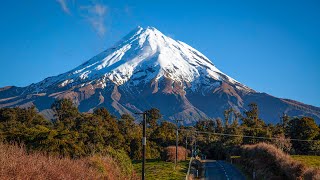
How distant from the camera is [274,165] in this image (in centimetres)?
4500

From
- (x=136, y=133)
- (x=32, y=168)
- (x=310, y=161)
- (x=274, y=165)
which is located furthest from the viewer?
(x=136, y=133)

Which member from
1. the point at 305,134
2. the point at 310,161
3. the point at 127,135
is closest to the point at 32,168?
the point at 310,161

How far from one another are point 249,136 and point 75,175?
2815 inches

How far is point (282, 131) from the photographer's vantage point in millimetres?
83125

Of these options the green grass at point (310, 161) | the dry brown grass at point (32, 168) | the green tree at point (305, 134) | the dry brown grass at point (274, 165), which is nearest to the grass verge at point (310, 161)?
the green grass at point (310, 161)

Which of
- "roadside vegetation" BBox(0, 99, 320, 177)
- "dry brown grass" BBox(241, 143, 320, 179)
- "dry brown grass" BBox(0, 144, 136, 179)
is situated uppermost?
"roadside vegetation" BBox(0, 99, 320, 177)

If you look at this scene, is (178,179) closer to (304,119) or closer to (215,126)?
(304,119)

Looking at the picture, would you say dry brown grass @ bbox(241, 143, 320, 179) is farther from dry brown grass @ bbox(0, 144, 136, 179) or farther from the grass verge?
dry brown grass @ bbox(0, 144, 136, 179)

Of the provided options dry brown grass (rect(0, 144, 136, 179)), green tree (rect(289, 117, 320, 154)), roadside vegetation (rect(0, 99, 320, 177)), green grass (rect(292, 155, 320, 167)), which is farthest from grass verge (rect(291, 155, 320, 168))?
dry brown grass (rect(0, 144, 136, 179))

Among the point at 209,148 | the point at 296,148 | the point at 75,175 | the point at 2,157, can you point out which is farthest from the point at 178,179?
the point at 209,148

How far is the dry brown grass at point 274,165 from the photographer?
35156 millimetres

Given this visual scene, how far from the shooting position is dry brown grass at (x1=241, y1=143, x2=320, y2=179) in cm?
3516

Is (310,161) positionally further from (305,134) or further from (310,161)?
(305,134)

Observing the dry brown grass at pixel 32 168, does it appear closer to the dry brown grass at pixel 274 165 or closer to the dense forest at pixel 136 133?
the dry brown grass at pixel 274 165
